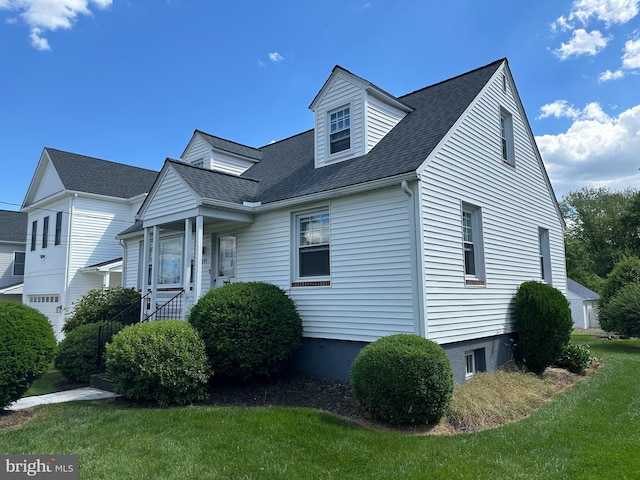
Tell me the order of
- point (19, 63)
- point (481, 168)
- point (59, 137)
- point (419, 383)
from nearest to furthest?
point (419, 383) < point (481, 168) < point (19, 63) < point (59, 137)

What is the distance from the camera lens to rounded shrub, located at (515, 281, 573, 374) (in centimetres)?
1013

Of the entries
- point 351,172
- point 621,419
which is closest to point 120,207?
point 351,172

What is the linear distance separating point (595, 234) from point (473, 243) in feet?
150

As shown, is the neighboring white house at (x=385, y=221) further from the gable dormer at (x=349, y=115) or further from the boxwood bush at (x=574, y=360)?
the boxwood bush at (x=574, y=360)

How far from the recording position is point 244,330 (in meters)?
8.39

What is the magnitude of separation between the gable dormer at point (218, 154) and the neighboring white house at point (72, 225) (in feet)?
24.2

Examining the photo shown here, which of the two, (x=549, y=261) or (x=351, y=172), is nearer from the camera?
(x=351, y=172)

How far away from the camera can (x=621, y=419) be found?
22.0ft

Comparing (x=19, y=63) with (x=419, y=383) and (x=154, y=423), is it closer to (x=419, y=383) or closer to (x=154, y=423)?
(x=154, y=423)

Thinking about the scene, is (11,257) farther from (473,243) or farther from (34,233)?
(473,243)


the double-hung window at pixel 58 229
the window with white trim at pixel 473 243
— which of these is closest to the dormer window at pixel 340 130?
the window with white trim at pixel 473 243

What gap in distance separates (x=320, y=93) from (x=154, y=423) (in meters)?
8.27

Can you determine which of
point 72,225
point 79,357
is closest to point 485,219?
point 79,357

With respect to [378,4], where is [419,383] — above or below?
below
